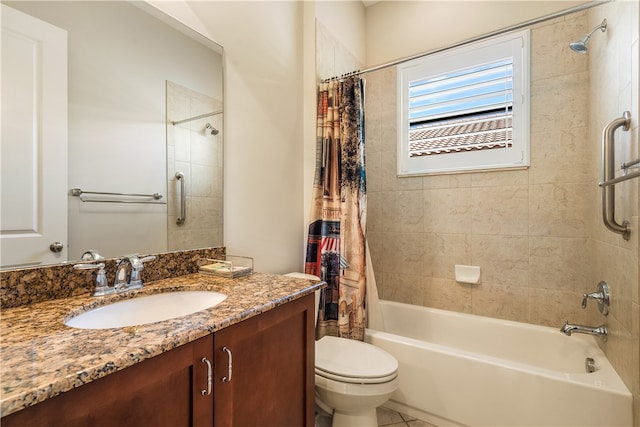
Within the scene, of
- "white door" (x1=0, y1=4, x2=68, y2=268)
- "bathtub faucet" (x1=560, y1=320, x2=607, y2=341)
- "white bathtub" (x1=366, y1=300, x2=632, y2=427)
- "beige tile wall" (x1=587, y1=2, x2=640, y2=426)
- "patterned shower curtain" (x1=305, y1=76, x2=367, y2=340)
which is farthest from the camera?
"patterned shower curtain" (x1=305, y1=76, x2=367, y2=340)

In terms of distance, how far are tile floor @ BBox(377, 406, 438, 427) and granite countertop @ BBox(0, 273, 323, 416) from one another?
1194 mm

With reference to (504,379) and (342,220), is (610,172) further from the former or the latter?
(342,220)

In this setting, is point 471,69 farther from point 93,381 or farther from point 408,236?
point 93,381

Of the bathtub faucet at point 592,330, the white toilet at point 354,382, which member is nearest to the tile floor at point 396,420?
the white toilet at point 354,382

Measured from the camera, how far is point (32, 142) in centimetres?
88

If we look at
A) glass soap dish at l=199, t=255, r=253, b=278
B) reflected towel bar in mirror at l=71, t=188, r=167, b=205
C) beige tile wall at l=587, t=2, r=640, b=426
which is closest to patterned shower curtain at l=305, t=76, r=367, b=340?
glass soap dish at l=199, t=255, r=253, b=278

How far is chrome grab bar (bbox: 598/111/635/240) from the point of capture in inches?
50.1

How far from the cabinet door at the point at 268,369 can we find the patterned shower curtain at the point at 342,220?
749mm

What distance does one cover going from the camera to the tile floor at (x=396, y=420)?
1.67m

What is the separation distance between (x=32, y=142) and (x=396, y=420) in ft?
6.73

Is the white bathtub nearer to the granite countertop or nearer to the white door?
the granite countertop

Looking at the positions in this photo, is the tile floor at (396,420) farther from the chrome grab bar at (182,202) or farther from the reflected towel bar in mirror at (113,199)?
the reflected towel bar in mirror at (113,199)

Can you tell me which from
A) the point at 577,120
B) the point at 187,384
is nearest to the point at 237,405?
the point at 187,384

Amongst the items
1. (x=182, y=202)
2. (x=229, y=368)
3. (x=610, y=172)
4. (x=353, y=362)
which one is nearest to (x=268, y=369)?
(x=229, y=368)
